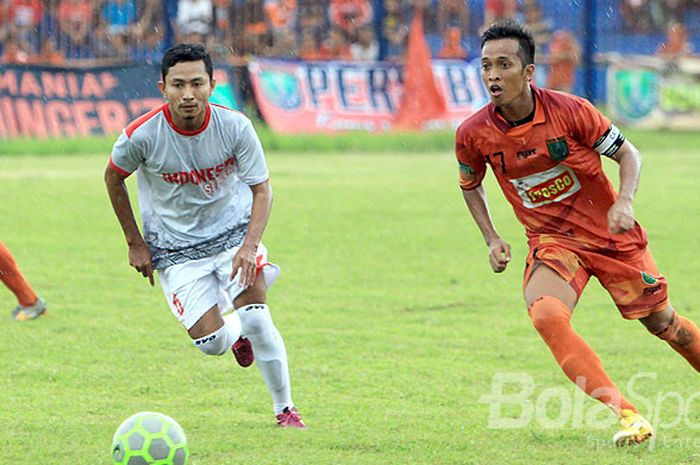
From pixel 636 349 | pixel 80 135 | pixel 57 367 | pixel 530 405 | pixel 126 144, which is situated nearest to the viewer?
pixel 126 144

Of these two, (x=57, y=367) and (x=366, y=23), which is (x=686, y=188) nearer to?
(x=366, y=23)

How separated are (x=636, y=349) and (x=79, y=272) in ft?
16.2

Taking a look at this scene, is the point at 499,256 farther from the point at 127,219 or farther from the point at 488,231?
the point at 127,219

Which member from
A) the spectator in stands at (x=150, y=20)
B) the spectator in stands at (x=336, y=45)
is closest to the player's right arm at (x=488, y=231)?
the spectator in stands at (x=150, y=20)

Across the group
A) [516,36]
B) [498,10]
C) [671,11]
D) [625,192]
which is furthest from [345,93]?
[625,192]

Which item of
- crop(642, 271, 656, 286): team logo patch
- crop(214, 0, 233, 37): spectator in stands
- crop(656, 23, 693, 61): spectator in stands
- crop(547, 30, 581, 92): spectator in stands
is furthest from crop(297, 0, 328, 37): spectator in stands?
crop(642, 271, 656, 286): team logo patch

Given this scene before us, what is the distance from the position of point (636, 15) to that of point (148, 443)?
2283 centimetres

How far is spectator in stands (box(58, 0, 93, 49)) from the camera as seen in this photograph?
877 inches

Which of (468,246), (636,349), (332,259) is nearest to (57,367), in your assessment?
(636,349)

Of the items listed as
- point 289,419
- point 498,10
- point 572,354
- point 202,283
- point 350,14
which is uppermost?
point 202,283

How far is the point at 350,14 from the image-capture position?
950 inches

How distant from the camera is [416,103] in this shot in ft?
73.4

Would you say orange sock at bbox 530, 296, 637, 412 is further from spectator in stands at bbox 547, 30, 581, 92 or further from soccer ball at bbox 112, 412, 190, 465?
spectator in stands at bbox 547, 30, 581, 92

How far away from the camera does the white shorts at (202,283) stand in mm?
6344
